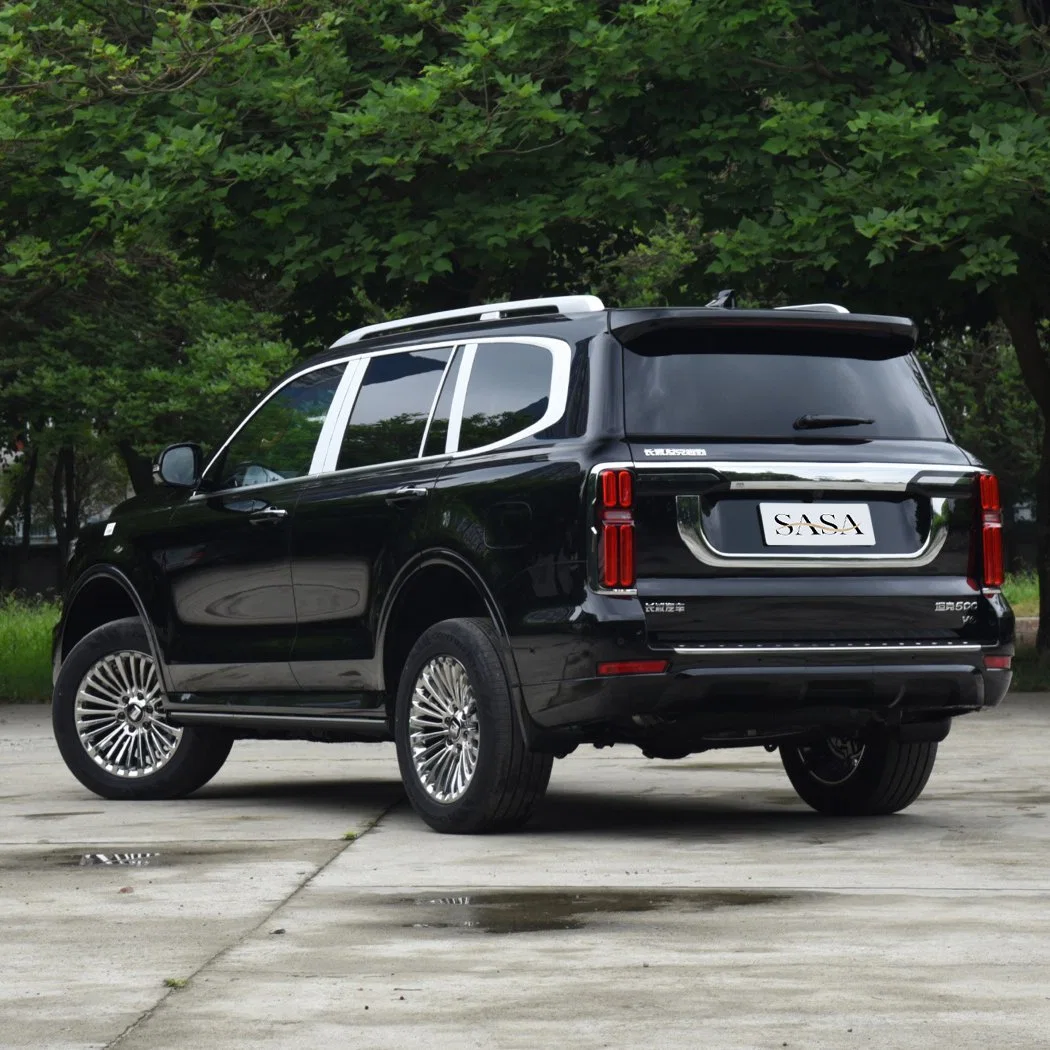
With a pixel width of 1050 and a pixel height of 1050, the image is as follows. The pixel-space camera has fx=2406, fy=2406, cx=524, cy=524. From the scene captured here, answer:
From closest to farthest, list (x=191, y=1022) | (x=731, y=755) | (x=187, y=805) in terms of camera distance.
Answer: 1. (x=191, y=1022)
2. (x=187, y=805)
3. (x=731, y=755)

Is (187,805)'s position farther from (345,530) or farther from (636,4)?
(636,4)

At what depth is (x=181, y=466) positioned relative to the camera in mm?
11008

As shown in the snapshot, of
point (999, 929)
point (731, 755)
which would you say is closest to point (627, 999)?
point (999, 929)

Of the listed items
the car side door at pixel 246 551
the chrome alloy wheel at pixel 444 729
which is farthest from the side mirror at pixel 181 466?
the chrome alloy wheel at pixel 444 729

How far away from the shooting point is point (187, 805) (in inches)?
433

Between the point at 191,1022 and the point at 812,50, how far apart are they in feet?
46.9

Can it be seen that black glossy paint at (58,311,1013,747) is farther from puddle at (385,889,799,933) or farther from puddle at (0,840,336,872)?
puddle at (385,889,799,933)

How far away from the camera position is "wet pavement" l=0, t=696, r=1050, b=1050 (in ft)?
17.8

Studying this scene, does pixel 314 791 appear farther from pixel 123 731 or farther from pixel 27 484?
pixel 27 484

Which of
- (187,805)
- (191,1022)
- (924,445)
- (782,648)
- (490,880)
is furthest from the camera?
(187,805)

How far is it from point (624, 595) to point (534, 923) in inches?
76.4

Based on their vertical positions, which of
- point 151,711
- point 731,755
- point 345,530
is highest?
point 345,530

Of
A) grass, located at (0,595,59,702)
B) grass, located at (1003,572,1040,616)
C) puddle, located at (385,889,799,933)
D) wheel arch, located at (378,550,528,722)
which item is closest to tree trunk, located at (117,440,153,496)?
grass, located at (0,595,59,702)

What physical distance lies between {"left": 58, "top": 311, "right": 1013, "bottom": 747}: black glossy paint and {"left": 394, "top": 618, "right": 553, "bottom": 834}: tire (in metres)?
0.13
